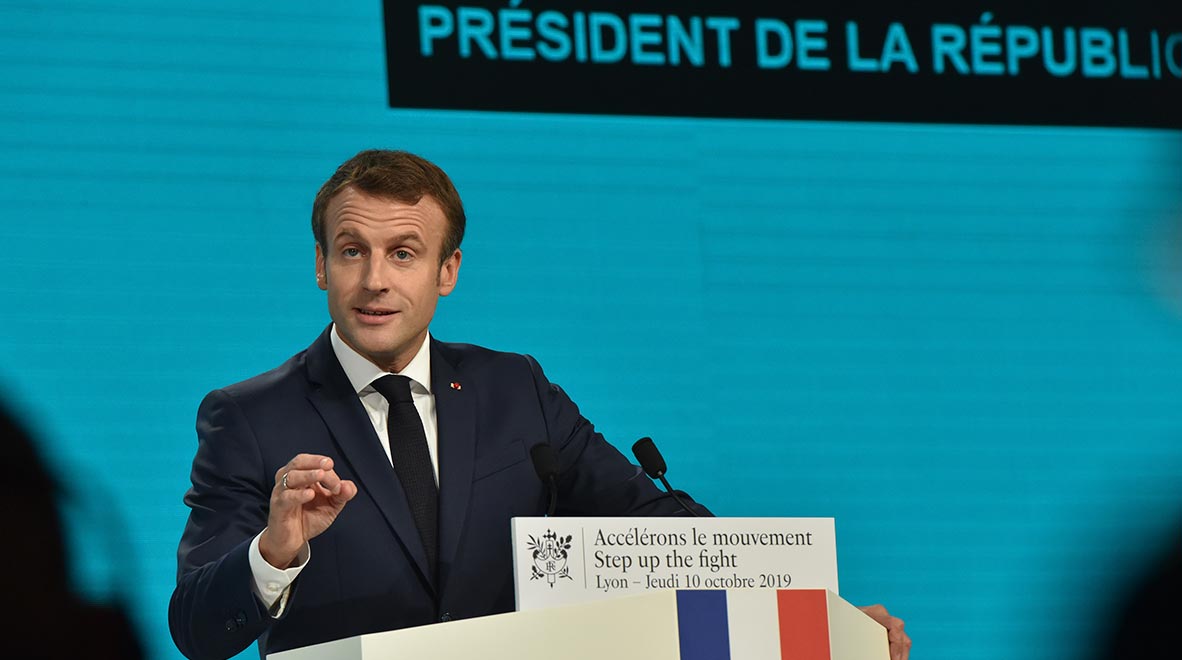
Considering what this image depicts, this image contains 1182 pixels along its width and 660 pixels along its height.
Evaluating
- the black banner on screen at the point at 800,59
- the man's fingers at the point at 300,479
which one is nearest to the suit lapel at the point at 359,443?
the man's fingers at the point at 300,479

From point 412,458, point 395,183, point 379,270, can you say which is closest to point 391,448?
point 412,458

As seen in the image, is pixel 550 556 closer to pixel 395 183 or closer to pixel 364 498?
pixel 364 498

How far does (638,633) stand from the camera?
214 centimetres

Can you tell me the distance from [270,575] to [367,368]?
58 centimetres

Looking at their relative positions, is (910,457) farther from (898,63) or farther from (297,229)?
(297,229)

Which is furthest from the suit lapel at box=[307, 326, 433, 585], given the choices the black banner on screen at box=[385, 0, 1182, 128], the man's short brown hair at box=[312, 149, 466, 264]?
the black banner on screen at box=[385, 0, 1182, 128]

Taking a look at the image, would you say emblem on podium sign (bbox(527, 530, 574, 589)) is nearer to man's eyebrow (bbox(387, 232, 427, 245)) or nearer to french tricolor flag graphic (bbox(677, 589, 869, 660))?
french tricolor flag graphic (bbox(677, 589, 869, 660))

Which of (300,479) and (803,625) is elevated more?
(300,479)

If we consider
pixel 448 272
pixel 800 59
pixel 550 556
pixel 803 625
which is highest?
pixel 800 59

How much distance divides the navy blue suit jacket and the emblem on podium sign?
0.41m

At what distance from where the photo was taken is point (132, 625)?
12.0 ft

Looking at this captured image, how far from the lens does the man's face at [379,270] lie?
9.07 feet

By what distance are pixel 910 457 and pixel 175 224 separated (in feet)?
6.35

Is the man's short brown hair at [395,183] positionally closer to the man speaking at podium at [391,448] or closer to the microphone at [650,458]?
the man speaking at podium at [391,448]
